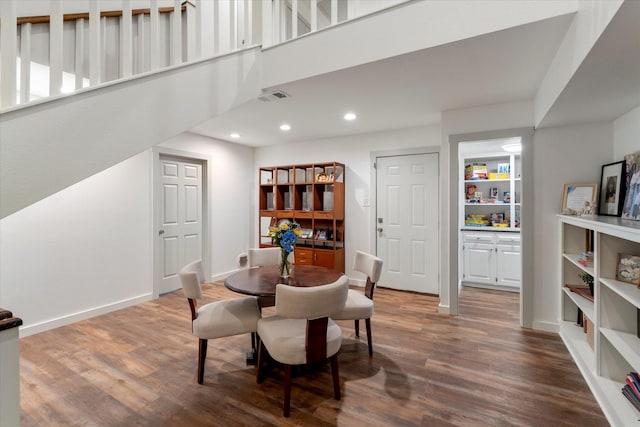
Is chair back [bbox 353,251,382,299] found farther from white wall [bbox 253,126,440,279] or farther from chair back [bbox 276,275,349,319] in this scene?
white wall [bbox 253,126,440,279]

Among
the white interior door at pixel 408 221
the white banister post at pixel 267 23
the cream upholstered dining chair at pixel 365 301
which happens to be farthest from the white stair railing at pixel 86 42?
the white interior door at pixel 408 221

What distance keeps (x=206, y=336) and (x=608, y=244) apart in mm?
2814

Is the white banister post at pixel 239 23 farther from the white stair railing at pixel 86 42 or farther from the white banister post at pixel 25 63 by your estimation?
the white banister post at pixel 25 63

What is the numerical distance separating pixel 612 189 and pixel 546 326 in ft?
4.71

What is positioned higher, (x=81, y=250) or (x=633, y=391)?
(x=81, y=250)

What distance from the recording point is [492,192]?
482cm

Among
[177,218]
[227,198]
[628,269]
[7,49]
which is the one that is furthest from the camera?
[227,198]

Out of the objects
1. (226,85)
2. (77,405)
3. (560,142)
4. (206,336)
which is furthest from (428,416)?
(560,142)

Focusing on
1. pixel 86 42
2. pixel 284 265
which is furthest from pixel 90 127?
pixel 284 265

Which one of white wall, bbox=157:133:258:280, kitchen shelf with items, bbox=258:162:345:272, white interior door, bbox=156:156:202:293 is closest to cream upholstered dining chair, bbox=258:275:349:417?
kitchen shelf with items, bbox=258:162:345:272

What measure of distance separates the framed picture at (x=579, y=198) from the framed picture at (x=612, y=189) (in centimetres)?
7

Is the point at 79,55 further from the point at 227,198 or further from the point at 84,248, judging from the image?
the point at 227,198

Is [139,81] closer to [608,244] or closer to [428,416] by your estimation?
[428,416]

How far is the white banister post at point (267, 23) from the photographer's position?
258 cm
